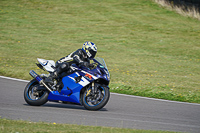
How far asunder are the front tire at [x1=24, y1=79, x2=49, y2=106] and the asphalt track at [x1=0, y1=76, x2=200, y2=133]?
15 cm

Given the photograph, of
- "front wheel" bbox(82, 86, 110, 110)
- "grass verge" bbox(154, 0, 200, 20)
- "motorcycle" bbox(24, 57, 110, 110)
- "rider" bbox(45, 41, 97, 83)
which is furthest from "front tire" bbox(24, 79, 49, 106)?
"grass verge" bbox(154, 0, 200, 20)

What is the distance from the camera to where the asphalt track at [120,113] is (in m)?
6.55

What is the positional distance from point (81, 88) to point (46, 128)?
2285mm

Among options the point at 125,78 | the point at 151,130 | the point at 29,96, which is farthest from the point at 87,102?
the point at 125,78

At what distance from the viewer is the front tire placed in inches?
314

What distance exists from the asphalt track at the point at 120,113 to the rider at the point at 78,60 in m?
0.93

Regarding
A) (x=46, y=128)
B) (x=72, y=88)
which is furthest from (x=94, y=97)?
(x=46, y=128)

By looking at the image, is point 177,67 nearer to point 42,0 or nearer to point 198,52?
point 198,52

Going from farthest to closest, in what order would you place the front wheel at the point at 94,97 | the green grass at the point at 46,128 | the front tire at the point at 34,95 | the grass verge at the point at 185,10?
the grass verge at the point at 185,10, the front tire at the point at 34,95, the front wheel at the point at 94,97, the green grass at the point at 46,128

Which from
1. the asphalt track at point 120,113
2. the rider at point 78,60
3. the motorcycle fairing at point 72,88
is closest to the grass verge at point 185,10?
the asphalt track at point 120,113

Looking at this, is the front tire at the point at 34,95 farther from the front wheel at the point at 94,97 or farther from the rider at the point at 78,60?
the front wheel at the point at 94,97

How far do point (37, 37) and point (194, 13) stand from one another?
1765 centimetres

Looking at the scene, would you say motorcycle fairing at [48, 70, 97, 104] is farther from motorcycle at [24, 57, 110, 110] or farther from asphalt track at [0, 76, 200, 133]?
asphalt track at [0, 76, 200, 133]

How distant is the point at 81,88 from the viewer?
7652 millimetres
